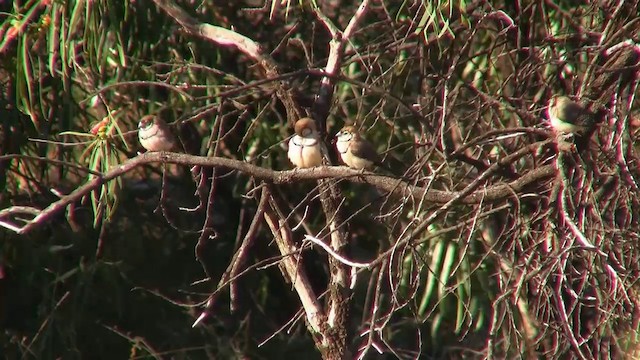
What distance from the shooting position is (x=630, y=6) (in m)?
4.00

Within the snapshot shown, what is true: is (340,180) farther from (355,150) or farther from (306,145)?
(355,150)

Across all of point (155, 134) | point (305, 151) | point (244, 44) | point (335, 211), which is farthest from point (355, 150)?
point (155, 134)

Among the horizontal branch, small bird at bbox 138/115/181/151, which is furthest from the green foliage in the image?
small bird at bbox 138/115/181/151

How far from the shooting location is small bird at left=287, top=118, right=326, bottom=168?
410 centimetres

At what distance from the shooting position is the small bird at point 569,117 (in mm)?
3537

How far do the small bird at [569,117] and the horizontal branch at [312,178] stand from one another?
0.16 metres

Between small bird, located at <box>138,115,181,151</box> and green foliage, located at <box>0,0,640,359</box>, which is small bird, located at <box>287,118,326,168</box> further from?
small bird, located at <box>138,115,181,151</box>

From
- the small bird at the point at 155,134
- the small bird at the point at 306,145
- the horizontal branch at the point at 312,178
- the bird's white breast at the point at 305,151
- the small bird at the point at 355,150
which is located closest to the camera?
the horizontal branch at the point at 312,178

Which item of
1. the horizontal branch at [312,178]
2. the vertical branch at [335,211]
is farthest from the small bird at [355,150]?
the horizontal branch at [312,178]

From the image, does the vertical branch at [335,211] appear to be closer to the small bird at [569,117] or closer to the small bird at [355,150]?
the small bird at [355,150]

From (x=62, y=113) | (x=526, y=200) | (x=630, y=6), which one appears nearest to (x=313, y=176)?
(x=526, y=200)

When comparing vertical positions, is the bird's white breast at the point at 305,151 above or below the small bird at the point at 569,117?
below

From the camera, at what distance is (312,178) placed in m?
3.80

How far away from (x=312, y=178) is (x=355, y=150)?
2.79 feet
